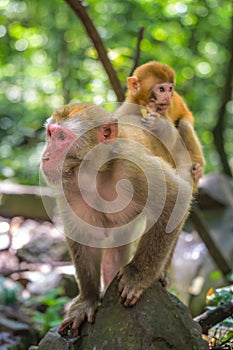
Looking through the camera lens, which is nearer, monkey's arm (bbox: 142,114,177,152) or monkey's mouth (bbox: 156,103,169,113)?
monkey's arm (bbox: 142,114,177,152)

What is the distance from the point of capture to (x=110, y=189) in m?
3.23

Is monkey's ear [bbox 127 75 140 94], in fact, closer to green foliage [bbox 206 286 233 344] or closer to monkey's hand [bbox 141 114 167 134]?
monkey's hand [bbox 141 114 167 134]

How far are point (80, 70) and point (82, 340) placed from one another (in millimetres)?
5914

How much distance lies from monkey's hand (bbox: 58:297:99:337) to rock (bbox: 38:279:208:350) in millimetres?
42

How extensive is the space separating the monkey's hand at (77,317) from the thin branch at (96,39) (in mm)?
2125

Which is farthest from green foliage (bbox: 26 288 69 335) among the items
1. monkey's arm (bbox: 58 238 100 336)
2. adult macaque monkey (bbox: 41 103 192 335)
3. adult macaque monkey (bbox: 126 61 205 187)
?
adult macaque monkey (bbox: 126 61 205 187)

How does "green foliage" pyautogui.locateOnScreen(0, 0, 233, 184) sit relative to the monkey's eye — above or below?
below

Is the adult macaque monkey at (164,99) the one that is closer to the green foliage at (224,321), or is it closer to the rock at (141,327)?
the green foliage at (224,321)

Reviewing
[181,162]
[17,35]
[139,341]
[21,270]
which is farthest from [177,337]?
[17,35]

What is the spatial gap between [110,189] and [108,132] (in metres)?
0.34

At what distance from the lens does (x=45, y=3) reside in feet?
26.2

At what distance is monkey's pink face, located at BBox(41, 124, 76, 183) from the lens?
9.72ft

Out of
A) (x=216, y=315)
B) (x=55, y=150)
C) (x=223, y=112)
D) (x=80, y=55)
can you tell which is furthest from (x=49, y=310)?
(x=80, y=55)

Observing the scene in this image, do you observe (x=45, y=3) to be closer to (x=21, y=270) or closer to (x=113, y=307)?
(x=21, y=270)
